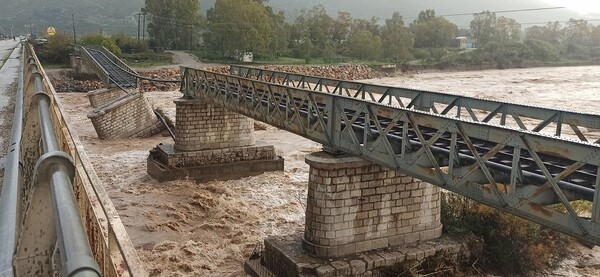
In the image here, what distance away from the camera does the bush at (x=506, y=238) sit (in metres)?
13.3

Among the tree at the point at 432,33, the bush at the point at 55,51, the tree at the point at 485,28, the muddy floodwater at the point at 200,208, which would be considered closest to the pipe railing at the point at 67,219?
the muddy floodwater at the point at 200,208

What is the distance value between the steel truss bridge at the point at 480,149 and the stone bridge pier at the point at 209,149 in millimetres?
6723

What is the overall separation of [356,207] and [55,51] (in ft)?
158

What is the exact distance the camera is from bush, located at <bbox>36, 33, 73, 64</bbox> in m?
52.5

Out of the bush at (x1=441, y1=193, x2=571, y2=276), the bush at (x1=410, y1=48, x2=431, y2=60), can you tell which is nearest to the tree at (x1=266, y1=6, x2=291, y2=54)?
the bush at (x1=410, y1=48, x2=431, y2=60)

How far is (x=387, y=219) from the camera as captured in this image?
12156mm

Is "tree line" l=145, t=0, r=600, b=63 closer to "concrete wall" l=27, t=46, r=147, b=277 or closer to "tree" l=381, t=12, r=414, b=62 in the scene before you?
"tree" l=381, t=12, r=414, b=62

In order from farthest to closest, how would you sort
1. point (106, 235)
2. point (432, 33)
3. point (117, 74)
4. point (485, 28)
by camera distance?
point (485, 28) < point (432, 33) < point (117, 74) < point (106, 235)

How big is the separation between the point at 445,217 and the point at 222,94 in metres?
8.42

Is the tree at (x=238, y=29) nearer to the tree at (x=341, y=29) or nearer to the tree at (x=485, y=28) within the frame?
the tree at (x=341, y=29)

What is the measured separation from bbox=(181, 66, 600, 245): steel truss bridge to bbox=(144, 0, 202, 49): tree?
57.0 meters

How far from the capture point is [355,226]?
11.8 metres

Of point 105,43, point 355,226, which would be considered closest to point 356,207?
point 355,226

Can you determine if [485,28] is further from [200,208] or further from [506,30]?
[200,208]
